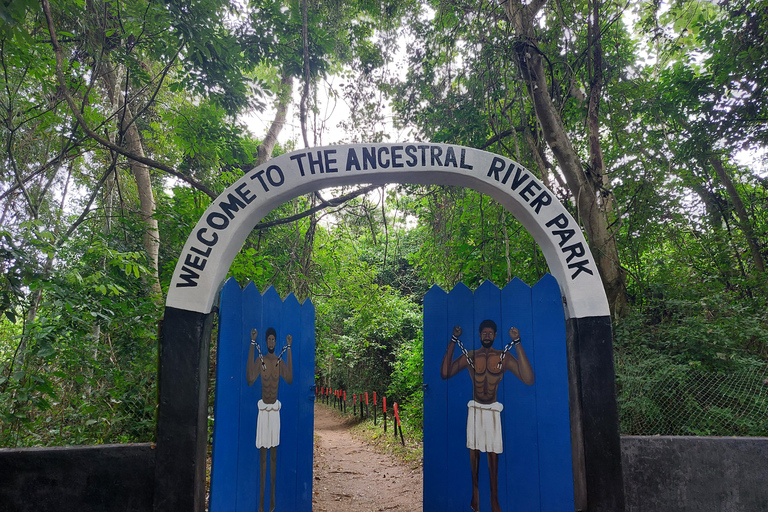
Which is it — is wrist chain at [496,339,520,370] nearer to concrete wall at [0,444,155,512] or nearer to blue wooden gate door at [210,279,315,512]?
blue wooden gate door at [210,279,315,512]

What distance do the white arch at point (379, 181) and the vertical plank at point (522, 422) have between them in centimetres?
39

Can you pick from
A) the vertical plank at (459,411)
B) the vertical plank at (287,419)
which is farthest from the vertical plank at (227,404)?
the vertical plank at (459,411)

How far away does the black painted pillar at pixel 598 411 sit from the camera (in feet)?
9.22

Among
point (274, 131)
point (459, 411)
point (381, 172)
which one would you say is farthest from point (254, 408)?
point (274, 131)

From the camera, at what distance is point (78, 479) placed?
275 cm

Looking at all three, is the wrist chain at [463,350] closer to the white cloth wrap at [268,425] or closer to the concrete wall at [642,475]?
the concrete wall at [642,475]

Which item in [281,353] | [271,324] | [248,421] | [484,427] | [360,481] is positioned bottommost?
[360,481]

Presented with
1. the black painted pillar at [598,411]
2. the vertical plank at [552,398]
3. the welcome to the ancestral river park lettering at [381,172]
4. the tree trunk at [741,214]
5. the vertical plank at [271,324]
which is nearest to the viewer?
the black painted pillar at [598,411]

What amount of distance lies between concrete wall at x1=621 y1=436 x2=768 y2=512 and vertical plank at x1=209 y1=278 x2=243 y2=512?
8.96ft

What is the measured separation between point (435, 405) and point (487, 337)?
756mm

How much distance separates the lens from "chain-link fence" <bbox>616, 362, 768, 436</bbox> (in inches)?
153

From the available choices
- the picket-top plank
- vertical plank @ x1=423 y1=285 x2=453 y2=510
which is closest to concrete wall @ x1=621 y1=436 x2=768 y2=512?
the picket-top plank

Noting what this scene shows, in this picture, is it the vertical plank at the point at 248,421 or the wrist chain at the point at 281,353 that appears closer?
the vertical plank at the point at 248,421

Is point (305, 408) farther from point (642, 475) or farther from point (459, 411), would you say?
point (642, 475)
